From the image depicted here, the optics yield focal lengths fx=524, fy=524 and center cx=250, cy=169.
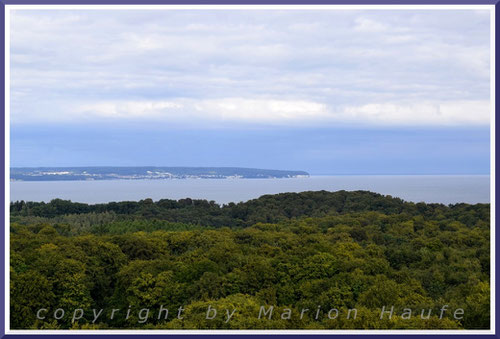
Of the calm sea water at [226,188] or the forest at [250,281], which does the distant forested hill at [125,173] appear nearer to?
the calm sea water at [226,188]

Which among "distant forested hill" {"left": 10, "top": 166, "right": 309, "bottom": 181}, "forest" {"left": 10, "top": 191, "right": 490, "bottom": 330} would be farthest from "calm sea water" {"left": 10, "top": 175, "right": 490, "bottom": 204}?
"forest" {"left": 10, "top": 191, "right": 490, "bottom": 330}

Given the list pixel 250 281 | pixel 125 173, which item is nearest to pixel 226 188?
pixel 125 173

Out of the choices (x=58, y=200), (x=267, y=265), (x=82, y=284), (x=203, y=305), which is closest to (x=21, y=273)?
(x=82, y=284)

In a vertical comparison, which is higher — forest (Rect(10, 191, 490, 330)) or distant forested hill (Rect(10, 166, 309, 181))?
distant forested hill (Rect(10, 166, 309, 181))

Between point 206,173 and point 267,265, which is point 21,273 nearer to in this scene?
point 267,265

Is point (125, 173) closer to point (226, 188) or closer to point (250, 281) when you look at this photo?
point (226, 188)

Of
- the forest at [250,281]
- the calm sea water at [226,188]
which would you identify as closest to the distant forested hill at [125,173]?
the calm sea water at [226,188]

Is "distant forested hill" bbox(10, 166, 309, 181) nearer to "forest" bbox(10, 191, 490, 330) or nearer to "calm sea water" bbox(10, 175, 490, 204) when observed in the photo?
"calm sea water" bbox(10, 175, 490, 204)
